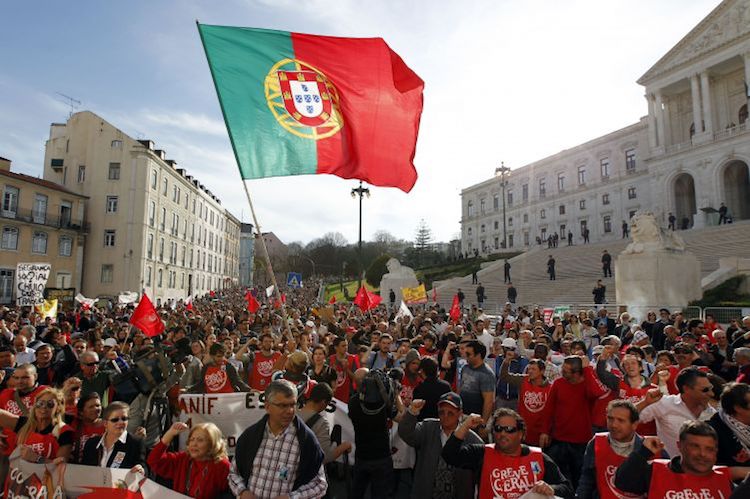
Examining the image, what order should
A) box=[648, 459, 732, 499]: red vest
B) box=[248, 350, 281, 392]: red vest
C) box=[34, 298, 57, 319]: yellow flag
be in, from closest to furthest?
box=[648, 459, 732, 499]: red vest
box=[248, 350, 281, 392]: red vest
box=[34, 298, 57, 319]: yellow flag

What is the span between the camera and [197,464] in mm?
3713

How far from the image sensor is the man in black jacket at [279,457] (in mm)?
3129

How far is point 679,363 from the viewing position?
247 inches

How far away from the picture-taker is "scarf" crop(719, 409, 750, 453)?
3.30m

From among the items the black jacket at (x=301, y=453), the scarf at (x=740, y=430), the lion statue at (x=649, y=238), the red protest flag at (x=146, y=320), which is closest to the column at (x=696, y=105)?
the lion statue at (x=649, y=238)

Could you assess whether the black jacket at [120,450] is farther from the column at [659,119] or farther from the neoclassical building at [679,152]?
the column at [659,119]

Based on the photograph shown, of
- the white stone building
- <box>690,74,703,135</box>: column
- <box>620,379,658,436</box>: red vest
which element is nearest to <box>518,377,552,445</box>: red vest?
<box>620,379,658,436</box>: red vest

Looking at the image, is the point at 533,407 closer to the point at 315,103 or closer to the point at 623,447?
the point at 623,447

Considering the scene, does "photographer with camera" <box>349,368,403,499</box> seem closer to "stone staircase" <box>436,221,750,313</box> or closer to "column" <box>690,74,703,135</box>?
A: "stone staircase" <box>436,221,750,313</box>

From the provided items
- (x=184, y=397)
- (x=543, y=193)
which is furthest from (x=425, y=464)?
(x=543, y=193)

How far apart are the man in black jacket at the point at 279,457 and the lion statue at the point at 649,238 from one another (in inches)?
760

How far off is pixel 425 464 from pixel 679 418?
7.14 ft

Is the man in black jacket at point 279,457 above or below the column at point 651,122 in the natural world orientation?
below

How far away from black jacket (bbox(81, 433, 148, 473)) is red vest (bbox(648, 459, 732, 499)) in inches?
143
